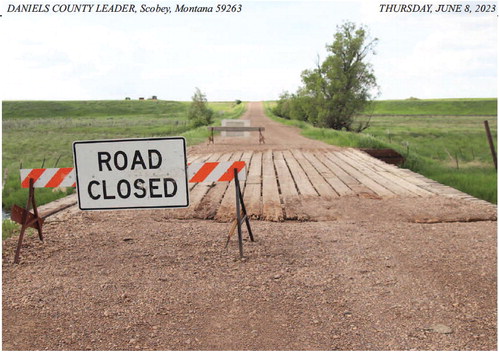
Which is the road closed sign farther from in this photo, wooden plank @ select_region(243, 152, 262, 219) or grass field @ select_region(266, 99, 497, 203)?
grass field @ select_region(266, 99, 497, 203)

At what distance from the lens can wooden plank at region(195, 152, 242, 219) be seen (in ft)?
23.5

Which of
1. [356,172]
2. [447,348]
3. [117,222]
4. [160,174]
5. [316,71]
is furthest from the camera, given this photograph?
[316,71]

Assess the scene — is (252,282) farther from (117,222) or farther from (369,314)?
(117,222)

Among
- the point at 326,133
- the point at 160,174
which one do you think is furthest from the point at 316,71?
the point at 160,174

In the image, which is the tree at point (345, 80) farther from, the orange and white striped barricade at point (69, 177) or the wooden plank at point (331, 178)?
the orange and white striped barricade at point (69, 177)

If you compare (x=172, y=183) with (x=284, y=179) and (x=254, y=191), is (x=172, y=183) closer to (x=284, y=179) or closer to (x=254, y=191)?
(x=254, y=191)

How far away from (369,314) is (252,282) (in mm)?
1185

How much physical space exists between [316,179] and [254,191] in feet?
6.73

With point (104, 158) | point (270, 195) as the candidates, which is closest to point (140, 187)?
point (104, 158)

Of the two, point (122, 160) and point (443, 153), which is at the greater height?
point (122, 160)

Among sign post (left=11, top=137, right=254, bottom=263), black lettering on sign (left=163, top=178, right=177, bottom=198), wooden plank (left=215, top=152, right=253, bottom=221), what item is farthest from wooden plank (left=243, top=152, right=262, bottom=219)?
black lettering on sign (left=163, top=178, right=177, bottom=198)

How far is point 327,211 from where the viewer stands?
7.32m

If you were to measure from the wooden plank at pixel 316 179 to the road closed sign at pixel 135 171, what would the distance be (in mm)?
4167

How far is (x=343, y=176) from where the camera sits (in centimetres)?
1066
